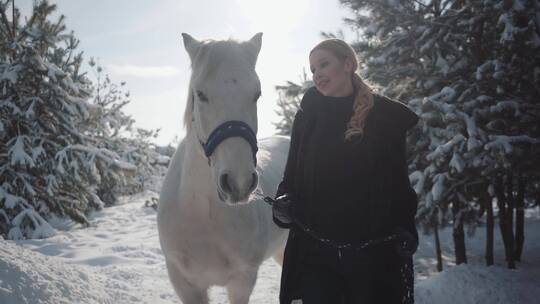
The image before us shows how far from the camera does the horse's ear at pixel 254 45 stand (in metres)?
2.38

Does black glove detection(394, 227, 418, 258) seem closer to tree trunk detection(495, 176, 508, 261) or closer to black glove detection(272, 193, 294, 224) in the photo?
black glove detection(272, 193, 294, 224)

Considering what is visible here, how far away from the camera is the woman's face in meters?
1.85

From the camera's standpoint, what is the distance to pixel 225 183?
6.07ft

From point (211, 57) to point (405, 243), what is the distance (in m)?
1.56

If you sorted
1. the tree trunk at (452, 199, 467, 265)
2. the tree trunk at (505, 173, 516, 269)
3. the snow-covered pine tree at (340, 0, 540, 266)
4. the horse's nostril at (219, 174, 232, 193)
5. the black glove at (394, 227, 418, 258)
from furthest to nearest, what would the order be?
the tree trunk at (505, 173, 516, 269), the tree trunk at (452, 199, 467, 265), the snow-covered pine tree at (340, 0, 540, 266), the horse's nostril at (219, 174, 232, 193), the black glove at (394, 227, 418, 258)

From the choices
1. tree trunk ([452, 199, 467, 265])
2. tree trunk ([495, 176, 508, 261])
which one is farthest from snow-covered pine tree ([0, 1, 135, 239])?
tree trunk ([495, 176, 508, 261])

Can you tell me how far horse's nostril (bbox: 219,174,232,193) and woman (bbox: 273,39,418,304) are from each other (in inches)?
11.2

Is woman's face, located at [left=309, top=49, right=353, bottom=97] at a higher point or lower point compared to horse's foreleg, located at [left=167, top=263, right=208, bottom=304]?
higher

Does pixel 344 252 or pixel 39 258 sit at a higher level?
pixel 344 252

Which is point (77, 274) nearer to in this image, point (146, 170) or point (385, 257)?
point (385, 257)

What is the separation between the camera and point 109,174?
23.5 feet

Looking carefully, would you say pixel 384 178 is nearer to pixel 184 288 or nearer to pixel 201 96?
pixel 201 96

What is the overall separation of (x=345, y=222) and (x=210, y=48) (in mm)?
1398

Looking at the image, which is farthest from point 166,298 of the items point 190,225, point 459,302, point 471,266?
point 471,266
